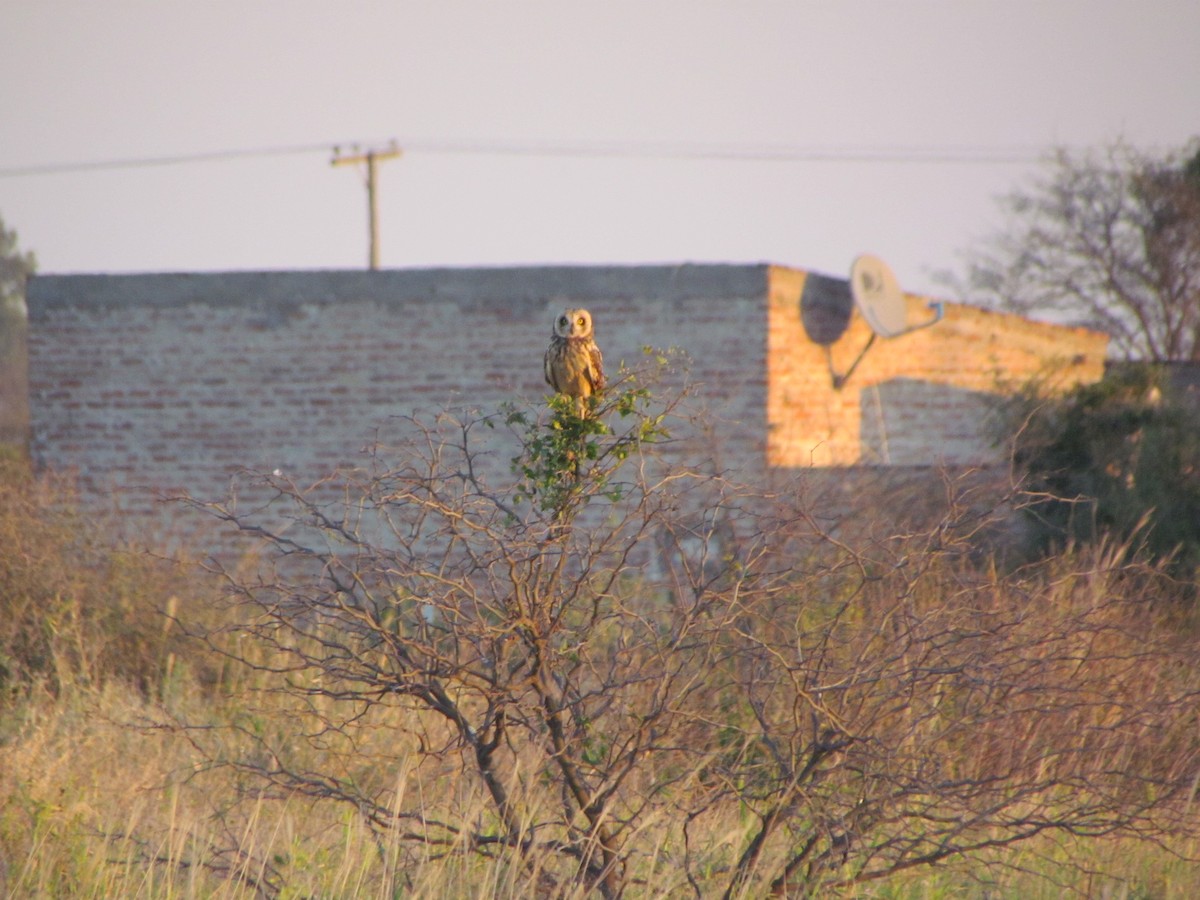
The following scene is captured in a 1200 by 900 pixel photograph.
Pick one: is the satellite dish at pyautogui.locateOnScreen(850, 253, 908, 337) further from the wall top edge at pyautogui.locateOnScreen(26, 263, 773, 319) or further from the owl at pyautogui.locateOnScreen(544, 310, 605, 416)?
the owl at pyautogui.locateOnScreen(544, 310, 605, 416)

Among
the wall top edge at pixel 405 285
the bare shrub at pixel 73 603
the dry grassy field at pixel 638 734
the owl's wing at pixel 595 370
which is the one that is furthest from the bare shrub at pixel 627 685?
the wall top edge at pixel 405 285

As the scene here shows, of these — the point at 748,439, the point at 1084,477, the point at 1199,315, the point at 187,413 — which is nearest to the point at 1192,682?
the point at 1084,477

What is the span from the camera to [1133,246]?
88.4ft

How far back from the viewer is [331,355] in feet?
37.0

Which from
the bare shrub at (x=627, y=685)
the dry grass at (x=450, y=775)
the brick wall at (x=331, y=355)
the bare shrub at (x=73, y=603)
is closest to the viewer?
the bare shrub at (x=627, y=685)

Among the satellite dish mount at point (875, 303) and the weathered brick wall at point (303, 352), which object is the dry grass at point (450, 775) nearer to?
the weathered brick wall at point (303, 352)

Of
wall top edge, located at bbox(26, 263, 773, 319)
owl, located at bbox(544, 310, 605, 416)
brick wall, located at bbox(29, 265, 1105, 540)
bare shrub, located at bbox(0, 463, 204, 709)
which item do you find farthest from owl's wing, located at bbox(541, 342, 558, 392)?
wall top edge, located at bbox(26, 263, 773, 319)

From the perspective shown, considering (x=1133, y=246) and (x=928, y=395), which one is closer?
(x=928, y=395)

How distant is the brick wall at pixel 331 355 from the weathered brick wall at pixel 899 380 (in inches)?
1.6

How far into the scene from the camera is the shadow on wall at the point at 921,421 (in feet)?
40.5

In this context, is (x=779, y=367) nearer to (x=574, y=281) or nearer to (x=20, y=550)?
(x=574, y=281)

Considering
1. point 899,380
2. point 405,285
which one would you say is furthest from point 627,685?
point 899,380

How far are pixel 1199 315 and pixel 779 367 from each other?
735 inches

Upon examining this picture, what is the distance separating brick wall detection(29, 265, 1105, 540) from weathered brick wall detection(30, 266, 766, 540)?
0.01m
